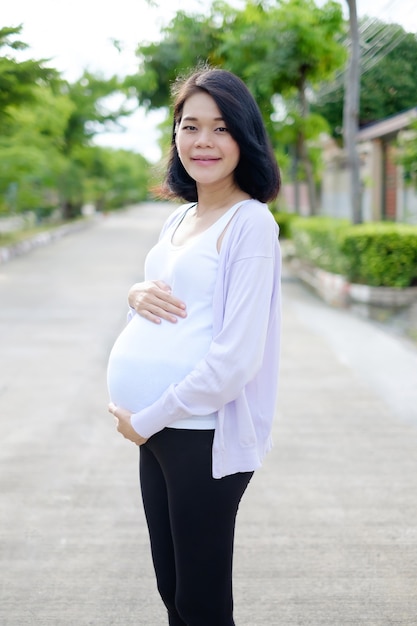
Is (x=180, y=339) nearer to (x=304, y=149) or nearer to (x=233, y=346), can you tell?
(x=233, y=346)

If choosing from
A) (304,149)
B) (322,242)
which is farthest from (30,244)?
(322,242)

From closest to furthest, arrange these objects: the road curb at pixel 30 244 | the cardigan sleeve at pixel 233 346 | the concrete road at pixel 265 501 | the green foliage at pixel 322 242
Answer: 1. the cardigan sleeve at pixel 233 346
2. the concrete road at pixel 265 501
3. the green foliage at pixel 322 242
4. the road curb at pixel 30 244

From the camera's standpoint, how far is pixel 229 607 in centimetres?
190

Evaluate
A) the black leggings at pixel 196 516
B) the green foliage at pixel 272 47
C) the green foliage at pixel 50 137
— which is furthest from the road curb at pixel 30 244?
the black leggings at pixel 196 516

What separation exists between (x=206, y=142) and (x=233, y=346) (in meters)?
0.49

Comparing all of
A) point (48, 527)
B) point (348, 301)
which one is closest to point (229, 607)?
point (48, 527)

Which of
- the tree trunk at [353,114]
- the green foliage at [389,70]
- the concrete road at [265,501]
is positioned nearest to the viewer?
the concrete road at [265,501]

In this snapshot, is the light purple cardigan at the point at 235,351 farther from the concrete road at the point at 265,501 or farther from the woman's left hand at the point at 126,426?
the concrete road at the point at 265,501

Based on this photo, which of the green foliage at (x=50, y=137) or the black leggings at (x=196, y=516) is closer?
the black leggings at (x=196, y=516)

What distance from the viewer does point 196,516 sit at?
179cm

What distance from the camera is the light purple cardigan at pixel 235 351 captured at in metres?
1.67

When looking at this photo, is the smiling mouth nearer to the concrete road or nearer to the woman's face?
the woman's face

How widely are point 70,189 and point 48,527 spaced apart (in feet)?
98.2

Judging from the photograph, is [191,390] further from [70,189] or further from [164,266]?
[70,189]
